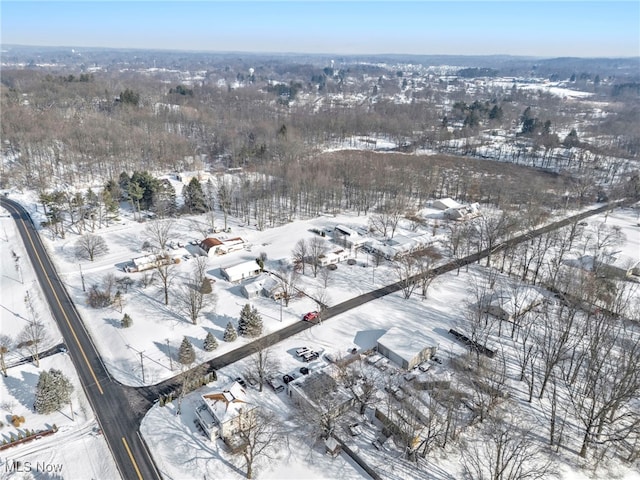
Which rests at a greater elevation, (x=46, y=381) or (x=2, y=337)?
(x=46, y=381)

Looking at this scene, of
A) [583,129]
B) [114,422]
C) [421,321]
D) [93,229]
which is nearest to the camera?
[114,422]

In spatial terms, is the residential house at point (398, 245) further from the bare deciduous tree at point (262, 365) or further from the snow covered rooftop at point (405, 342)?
the bare deciduous tree at point (262, 365)

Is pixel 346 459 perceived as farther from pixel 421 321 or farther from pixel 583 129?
pixel 583 129

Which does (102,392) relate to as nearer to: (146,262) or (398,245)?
(146,262)

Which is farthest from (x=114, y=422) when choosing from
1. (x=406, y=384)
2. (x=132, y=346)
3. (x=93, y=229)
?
(x=93, y=229)

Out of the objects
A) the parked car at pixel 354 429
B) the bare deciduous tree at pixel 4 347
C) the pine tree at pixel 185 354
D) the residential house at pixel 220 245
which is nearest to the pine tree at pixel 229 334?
the pine tree at pixel 185 354

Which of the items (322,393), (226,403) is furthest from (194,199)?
Result: (322,393)
